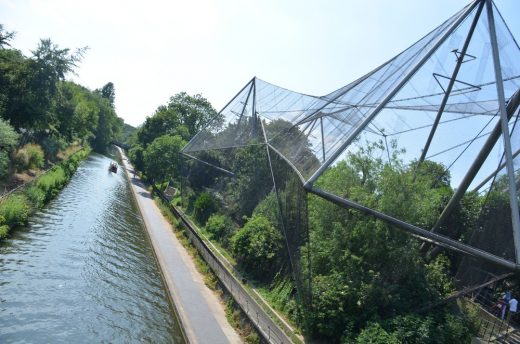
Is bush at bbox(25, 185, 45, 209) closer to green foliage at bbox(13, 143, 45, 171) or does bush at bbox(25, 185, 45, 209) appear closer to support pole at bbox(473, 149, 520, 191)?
green foliage at bbox(13, 143, 45, 171)

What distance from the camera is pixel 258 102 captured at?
83.9ft

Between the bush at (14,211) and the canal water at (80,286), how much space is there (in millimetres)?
567

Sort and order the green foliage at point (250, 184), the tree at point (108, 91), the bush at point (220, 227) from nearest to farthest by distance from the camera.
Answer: the bush at point (220, 227), the green foliage at point (250, 184), the tree at point (108, 91)

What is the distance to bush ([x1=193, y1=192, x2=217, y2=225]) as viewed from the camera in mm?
28859

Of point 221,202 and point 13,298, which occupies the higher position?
point 221,202

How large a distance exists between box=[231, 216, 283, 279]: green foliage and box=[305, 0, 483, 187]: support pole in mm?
8373

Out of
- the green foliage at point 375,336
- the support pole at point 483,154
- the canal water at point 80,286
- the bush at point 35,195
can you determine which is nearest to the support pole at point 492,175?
the support pole at point 483,154

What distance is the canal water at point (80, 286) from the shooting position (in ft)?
38.3

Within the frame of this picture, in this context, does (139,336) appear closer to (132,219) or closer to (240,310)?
(240,310)

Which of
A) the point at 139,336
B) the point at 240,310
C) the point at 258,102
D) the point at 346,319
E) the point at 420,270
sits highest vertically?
the point at 258,102

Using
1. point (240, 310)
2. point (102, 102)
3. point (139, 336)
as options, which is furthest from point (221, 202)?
point (102, 102)

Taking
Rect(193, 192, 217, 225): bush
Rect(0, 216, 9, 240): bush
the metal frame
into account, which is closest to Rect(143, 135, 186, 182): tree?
Rect(193, 192, 217, 225): bush

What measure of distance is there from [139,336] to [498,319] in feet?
41.6

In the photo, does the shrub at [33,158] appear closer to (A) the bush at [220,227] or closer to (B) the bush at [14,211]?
(B) the bush at [14,211]
